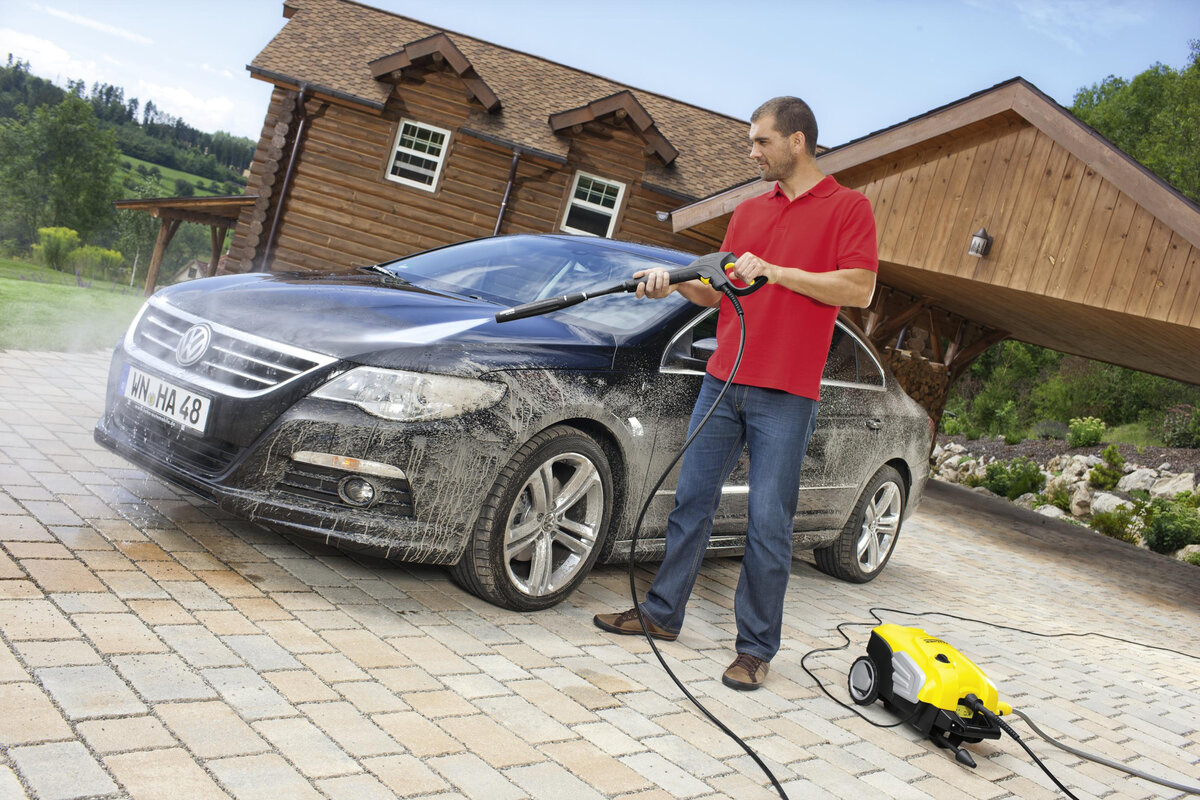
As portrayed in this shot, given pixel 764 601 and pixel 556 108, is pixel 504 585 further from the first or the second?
pixel 556 108

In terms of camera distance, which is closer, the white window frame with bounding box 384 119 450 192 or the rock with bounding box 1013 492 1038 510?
the rock with bounding box 1013 492 1038 510

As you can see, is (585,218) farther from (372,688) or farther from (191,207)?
(372,688)

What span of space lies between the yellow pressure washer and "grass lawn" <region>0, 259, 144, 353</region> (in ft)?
21.6

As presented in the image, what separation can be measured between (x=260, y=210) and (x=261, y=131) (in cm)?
147

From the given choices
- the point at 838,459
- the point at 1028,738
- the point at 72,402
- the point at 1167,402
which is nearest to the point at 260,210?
the point at 72,402

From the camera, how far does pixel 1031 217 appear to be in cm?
1006

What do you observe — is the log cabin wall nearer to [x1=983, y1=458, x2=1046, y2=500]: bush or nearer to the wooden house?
the wooden house

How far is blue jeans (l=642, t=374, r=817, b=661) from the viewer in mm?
3816

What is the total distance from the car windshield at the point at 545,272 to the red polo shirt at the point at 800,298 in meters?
0.66

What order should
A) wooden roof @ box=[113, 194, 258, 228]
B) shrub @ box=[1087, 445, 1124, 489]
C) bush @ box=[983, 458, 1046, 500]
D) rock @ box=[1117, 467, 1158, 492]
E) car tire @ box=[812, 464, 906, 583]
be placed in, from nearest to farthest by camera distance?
car tire @ box=[812, 464, 906, 583]
bush @ box=[983, 458, 1046, 500]
shrub @ box=[1087, 445, 1124, 489]
rock @ box=[1117, 467, 1158, 492]
wooden roof @ box=[113, 194, 258, 228]

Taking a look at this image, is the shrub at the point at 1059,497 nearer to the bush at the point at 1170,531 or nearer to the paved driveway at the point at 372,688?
the bush at the point at 1170,531

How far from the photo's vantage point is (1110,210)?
31.1 ft

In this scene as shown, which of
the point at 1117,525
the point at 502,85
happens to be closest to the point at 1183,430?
the point at 1117,525

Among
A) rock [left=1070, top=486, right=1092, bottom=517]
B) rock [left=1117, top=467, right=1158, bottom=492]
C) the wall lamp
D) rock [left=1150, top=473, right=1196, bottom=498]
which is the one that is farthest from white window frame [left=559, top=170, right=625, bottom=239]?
rock [left=1150, top=473, right=1196, bottom=498]
